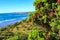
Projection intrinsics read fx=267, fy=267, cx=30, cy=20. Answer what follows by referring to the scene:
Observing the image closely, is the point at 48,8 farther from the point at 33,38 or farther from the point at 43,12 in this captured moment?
the point at 33,38

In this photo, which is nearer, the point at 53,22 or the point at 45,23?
the point at 53,22

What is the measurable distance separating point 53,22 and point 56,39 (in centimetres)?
108

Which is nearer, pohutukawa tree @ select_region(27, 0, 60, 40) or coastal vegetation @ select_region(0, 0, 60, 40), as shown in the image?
coastal vegetation @ select_region(0, 0, 60, 40)

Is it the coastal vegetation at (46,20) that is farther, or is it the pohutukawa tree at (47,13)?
the pohutukawa tree at (47,13)

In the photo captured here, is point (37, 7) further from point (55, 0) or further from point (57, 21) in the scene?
point (57, 21)

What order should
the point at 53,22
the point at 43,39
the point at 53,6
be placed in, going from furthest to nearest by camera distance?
the point at 53,6 < the point at 53,22 < the point at 43,39

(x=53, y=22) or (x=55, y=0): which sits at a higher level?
(x=55, y=0)

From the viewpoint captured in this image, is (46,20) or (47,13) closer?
(47,13)

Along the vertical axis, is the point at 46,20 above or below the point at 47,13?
below

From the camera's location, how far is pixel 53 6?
54.7ft

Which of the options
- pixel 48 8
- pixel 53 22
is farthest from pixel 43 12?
pixel 53 22

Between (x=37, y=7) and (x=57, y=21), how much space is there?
2.87m

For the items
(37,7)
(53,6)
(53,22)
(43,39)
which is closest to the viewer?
(43,39)

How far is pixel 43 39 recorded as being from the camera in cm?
1436
